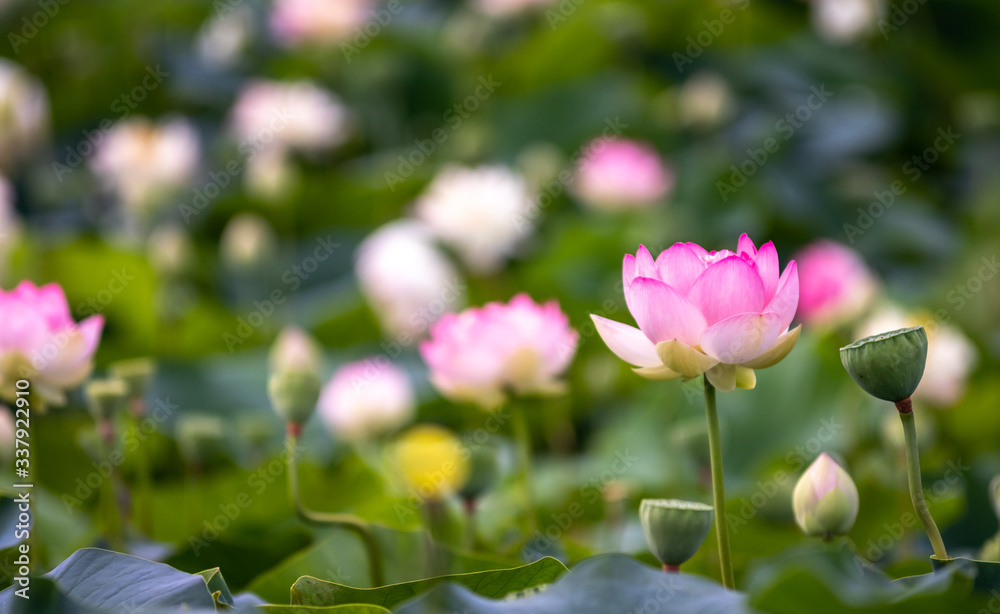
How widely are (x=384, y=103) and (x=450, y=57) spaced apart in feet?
0.66

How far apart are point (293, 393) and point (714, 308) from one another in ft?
0.86

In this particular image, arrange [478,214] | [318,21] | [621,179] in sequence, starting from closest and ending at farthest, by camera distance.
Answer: [478,214] → [621,179] → [318,21]

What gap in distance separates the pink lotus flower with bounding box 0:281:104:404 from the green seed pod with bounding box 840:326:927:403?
415mm

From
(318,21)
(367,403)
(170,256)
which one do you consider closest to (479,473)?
(367,403)

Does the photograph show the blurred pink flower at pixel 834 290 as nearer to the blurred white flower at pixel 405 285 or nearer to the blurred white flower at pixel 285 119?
the blurred white flower at pixel 405 285

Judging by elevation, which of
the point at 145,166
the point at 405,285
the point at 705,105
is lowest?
the point at 405,285

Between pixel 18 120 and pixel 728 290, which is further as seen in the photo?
pixel 18 120

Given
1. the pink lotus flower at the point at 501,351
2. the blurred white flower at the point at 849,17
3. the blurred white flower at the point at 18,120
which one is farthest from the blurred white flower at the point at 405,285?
the blurred white flower at the point at 849,17

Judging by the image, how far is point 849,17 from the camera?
66.5 inches

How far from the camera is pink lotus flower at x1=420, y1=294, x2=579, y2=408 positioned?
0.59 metres

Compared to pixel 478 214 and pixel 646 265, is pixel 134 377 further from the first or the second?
pixel 478 214

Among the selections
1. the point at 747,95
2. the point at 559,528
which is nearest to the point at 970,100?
the point at 747,95

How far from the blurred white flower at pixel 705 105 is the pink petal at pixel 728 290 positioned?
131cm

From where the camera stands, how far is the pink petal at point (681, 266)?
0.40 m
